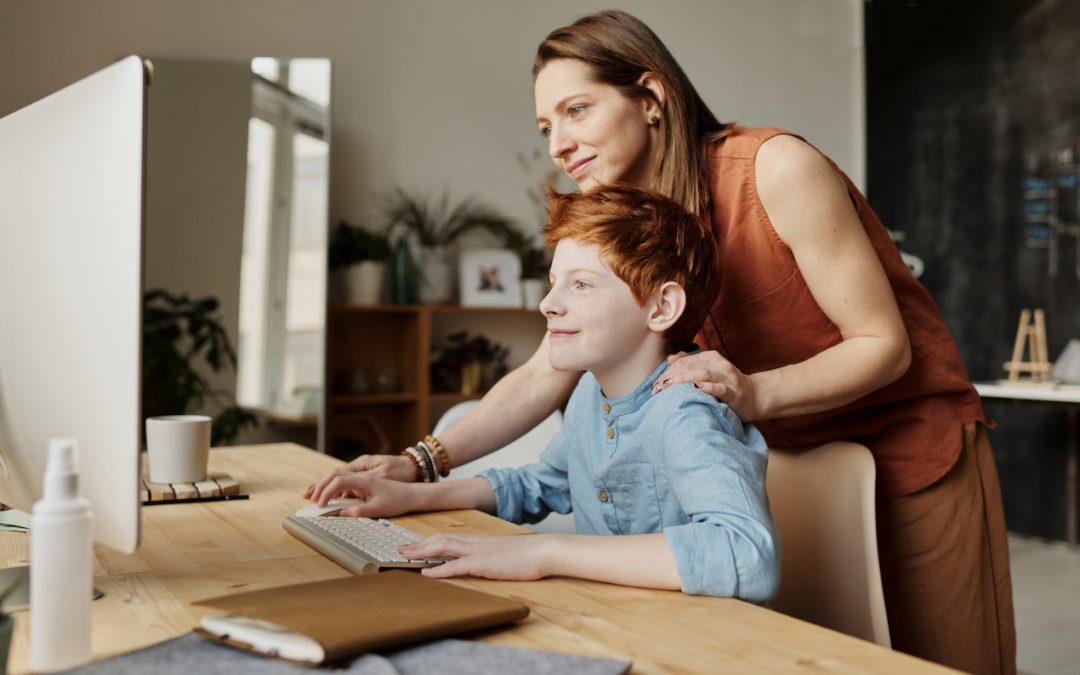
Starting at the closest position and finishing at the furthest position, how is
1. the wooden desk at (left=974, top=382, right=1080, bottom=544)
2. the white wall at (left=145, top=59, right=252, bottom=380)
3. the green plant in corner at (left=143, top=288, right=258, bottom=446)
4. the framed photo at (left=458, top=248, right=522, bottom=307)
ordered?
the wooden desk at (left=974, top=382, right=1080, bottom=544) < the green plant in corner at (left=143, top=288, right=258, bottom=446) < the white wall at (left=145, top=59, right=252, bottom=380) < the framed photo at (left=458, top=248, right=522, bottom=307)

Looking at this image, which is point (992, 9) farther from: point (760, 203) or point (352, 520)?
point (352, 520)

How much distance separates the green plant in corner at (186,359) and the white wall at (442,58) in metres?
0.85

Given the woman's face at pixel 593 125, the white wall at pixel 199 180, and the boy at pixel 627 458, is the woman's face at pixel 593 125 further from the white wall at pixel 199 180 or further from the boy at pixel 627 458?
the white wall at pixel 199 180

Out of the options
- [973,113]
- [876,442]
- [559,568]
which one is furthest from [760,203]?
[973,113]

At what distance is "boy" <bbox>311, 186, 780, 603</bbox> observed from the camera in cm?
97

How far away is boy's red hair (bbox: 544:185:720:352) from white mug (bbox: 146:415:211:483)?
70 centimetres

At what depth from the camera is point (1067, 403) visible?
12.1 ft

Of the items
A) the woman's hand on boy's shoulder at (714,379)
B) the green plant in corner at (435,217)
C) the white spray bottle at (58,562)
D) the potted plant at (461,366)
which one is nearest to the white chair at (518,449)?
the woman's hand on boy's shoulder at (714,379)

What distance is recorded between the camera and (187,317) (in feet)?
13.5

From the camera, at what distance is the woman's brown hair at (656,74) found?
1431 millimetres

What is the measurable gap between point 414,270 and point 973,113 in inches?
113

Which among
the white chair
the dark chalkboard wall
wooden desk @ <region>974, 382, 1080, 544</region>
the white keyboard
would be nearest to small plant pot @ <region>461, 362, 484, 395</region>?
wooden desk @ <region>974, 382, 1080, 544</region>

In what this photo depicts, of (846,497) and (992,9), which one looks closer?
(846,497)

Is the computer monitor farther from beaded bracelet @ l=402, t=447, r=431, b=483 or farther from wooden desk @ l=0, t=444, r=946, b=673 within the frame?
beaded bracelet @ l=402, t=447, r=431, b=483
